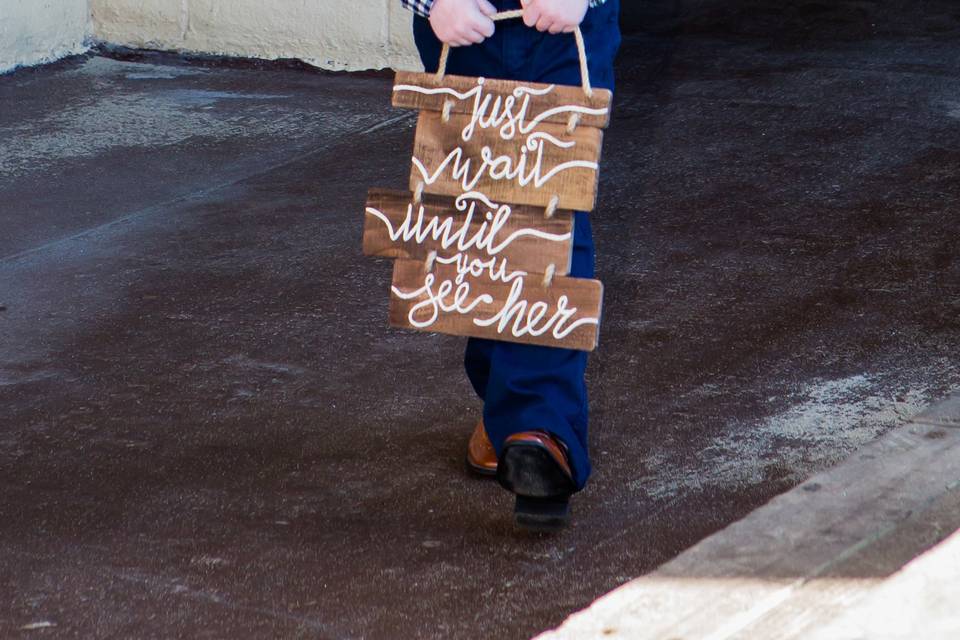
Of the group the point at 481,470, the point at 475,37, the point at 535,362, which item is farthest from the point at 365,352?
the point at 475,37

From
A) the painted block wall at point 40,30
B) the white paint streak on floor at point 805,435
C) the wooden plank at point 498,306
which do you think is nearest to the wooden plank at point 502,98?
the wooden plank at point 498,306

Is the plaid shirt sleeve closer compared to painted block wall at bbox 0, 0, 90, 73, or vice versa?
the plaid shirt sleeve

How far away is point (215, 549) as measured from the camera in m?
2.65

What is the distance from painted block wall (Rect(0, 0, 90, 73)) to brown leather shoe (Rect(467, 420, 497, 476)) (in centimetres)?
506

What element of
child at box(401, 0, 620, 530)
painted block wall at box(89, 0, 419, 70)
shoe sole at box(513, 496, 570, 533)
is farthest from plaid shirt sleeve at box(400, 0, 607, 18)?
painted block wall at box(89, 0, 419, 70)

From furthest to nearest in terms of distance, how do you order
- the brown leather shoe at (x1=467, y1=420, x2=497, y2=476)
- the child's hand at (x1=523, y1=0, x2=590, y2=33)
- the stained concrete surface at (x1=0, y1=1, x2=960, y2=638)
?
the brown leather shoe at (x1=467, y1=420, x2=497, y2=476) → the stained concrete surface at (x1=0, y1=1, x2=960, y2=638) → the child's hand at (x1=523, y1=0, x2=590, y2=33)

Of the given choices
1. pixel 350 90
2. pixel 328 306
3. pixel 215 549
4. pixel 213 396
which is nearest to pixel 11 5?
pixel 350 90

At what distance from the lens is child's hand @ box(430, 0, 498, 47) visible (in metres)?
2.49

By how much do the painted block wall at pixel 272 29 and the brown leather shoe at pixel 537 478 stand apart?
14.9 feet

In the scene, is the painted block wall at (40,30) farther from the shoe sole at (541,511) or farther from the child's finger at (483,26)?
the shoe sole at (541,511)

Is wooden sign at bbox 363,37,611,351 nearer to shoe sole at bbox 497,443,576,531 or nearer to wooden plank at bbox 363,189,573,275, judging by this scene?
wooden plank at bbox 363,189,573,275

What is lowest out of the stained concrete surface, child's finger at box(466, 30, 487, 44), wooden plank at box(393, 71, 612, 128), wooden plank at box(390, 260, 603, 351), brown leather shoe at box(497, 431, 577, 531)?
the stained concrete surface

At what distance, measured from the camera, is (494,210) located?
102 inches

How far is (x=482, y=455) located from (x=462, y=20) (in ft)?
2.96
